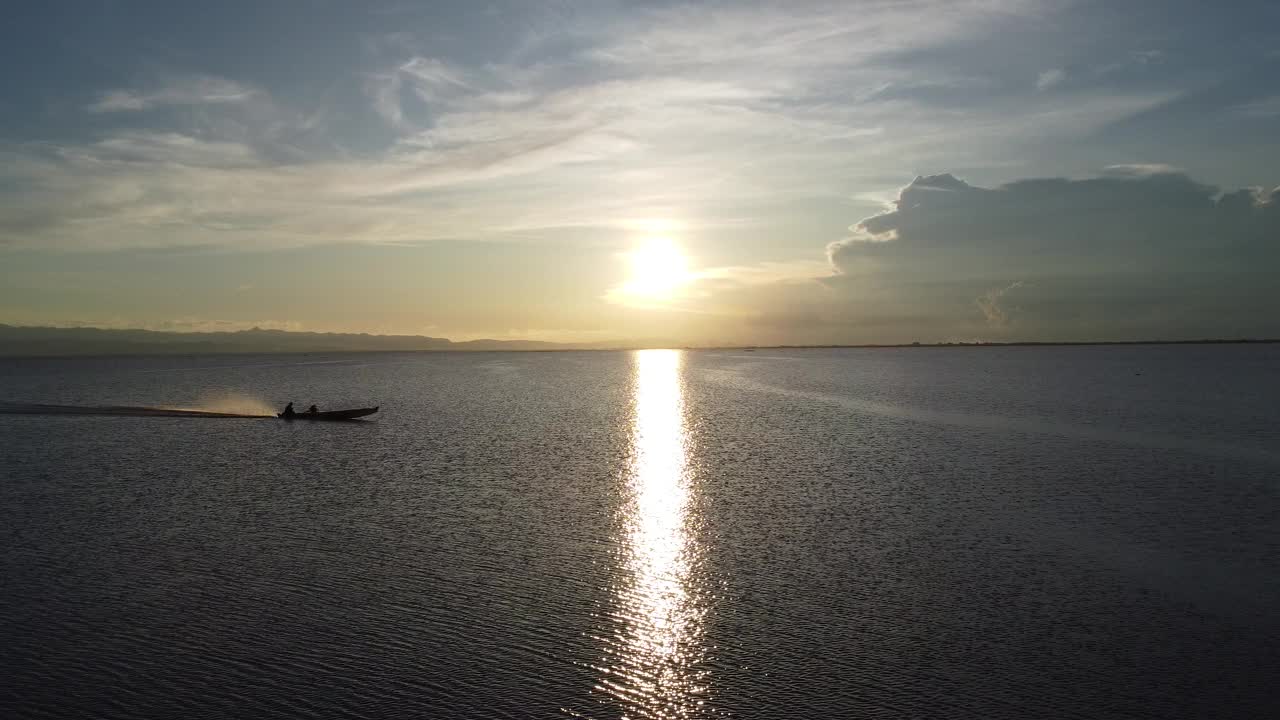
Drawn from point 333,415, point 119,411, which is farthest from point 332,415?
point 119,411

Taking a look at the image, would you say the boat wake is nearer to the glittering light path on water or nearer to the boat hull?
the boat hull

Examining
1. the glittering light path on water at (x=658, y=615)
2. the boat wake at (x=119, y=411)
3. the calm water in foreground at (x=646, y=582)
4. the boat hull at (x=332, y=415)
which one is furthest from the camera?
the boat wake at (x=119, y=411)

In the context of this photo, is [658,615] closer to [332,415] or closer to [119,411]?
[332,415]

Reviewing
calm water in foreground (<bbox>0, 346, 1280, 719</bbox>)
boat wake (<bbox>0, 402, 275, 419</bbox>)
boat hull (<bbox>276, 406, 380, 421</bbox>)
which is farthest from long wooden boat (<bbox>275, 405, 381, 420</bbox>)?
calm water in foreground (<bbox>0, 346, 1280, 719</bbox>)

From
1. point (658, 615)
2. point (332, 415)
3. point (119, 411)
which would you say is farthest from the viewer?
point (119, 411)

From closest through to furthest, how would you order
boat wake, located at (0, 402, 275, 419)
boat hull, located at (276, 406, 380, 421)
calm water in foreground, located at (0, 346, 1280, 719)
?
calm water in foreground, located at (0, 346, 1280, 719), boat hull, located at (276, 406, 380, 421), boat wake, located at (0, 402, 275, 419)

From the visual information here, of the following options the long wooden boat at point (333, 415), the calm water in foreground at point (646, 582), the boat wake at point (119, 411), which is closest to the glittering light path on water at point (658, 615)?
the calm water in foreground at point (646, 582)

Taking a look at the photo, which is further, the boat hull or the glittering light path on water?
the boat hull

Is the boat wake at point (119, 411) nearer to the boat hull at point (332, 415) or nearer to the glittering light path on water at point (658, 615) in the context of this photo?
the boat hull at point (332, 415)

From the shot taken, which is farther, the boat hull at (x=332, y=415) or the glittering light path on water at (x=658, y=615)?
the boat hull at (x=332, y=415)
